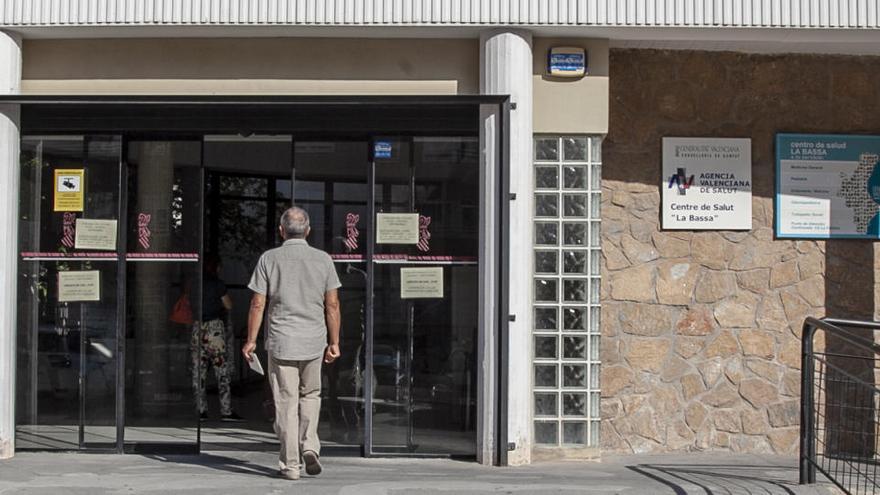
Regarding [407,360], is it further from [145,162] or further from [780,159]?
[780,159]

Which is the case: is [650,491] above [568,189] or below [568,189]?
below

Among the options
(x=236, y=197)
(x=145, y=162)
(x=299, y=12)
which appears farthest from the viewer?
(x=236, y=197)

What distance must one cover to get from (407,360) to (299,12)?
2874mm

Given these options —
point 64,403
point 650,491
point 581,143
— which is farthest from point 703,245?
point 64,403

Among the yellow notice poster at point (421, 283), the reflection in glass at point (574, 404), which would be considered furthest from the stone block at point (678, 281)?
the yellow notice poster at point (421, 283)

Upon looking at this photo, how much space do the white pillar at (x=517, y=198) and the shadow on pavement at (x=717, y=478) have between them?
1.00m

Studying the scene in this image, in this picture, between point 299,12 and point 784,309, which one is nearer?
A: point 299,12

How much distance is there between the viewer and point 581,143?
897 cm

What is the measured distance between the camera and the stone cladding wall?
9438 millimetres

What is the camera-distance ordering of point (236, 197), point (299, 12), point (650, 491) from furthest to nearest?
point (236, 197) < point (299, 12) < point (650, 491)

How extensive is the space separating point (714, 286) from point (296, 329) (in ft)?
12.2

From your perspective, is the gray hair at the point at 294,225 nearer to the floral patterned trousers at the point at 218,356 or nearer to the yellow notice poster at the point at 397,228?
the yellow notice poster at the point at 397,228

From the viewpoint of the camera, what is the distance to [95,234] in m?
9.07

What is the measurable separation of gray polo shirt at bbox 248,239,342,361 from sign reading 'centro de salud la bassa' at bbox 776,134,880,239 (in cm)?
407
